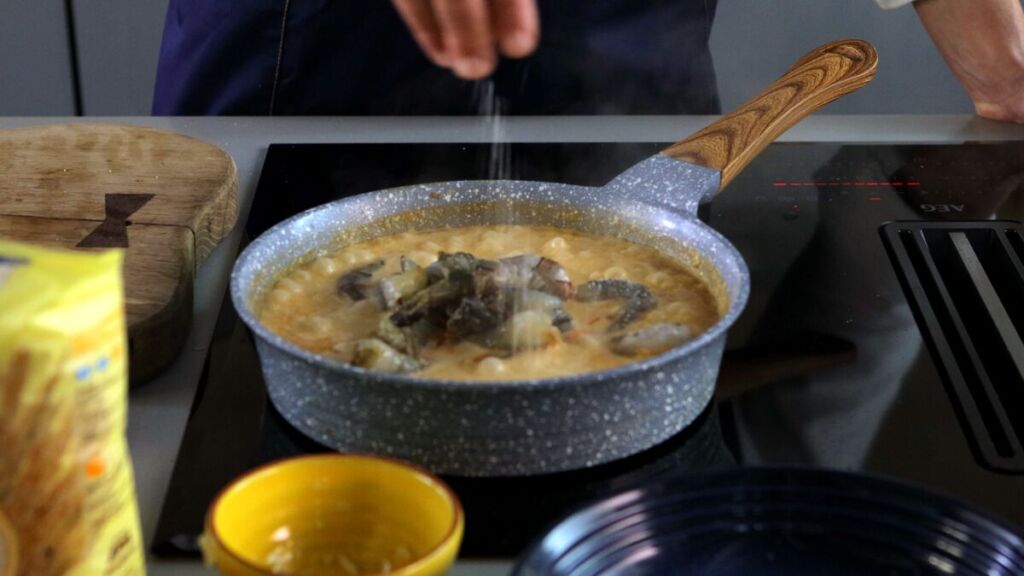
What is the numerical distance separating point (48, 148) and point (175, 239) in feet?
0.95

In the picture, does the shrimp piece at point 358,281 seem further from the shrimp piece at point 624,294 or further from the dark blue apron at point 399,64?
the dark blue apron at point 399,64

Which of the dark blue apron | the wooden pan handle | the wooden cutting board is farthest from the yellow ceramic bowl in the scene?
the dark blue apron

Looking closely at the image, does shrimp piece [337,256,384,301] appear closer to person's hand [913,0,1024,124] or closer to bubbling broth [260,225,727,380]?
bubbling broth [260,225,727,380]

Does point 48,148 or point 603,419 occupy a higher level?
point 603,419

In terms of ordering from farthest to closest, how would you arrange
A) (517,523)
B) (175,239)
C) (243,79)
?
(243,79) < (175,239) < (517,523)

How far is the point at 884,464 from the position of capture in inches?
35.0

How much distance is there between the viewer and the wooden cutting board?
103 cm

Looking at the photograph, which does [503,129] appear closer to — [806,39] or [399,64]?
[399,64]

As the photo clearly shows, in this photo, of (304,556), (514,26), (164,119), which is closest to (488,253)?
(514,26)

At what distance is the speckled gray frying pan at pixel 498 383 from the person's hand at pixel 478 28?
0.15 metres

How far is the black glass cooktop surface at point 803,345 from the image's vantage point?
0.87 metres

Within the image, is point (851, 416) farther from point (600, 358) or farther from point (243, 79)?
point (243, 79)

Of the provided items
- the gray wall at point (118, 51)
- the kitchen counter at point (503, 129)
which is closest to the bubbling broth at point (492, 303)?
the kitchen counter at point (503, 129)

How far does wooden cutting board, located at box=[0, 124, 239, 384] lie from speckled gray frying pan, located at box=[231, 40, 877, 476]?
83mm
